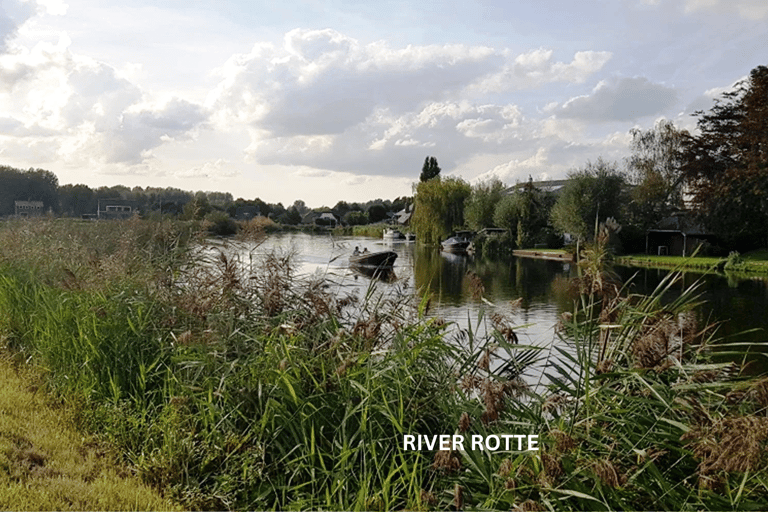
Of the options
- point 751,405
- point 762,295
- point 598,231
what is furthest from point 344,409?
point 762,295

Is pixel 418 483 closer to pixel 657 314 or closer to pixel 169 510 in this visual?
pixel 169 510

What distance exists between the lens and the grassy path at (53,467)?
3.62m

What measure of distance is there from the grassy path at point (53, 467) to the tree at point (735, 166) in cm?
3681

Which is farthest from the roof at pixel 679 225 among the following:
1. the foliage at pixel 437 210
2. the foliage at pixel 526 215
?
the foliage at pixel 437 210

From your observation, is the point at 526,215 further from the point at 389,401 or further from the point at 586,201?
the point at 389,401

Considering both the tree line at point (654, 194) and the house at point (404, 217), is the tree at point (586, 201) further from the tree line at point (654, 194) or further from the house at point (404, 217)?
the house at point (404, 217)

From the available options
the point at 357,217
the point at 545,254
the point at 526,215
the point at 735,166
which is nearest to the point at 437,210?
the point at 526,215

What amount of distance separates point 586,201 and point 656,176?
277 inches

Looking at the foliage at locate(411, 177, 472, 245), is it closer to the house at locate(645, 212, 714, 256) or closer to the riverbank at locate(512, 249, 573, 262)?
the riverbank at locate(512, 249, 573, 262)

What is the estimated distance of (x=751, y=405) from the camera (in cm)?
345

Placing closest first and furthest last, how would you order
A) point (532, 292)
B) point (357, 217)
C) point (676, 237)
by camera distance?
point (532, 292)
point (676, 237)
point (357, 217)

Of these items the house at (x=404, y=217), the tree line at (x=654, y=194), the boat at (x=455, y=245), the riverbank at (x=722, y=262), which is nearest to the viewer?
the riverbank at (x=722, y=262)

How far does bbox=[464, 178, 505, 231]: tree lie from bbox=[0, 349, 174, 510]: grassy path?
164ft

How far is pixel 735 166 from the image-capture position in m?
37.9
